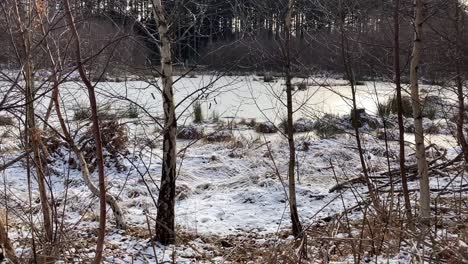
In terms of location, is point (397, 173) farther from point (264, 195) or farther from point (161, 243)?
point (161, 243)

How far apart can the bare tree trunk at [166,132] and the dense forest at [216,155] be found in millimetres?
13

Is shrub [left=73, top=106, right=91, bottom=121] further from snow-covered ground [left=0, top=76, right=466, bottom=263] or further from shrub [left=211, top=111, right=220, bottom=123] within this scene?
shrub [left=211, top=111, right=220, bottom=123]

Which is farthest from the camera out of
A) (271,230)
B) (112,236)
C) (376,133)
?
(376,133)

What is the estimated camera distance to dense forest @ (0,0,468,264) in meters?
3.04

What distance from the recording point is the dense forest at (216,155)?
304 centimetres

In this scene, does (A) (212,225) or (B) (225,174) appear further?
(B) (225,174)

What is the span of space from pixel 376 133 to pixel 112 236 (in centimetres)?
787

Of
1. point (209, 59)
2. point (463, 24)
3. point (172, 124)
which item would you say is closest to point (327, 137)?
point (463, 24)

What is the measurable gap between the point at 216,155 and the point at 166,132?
452 centimetres

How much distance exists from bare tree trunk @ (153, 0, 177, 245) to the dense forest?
0.01 meters

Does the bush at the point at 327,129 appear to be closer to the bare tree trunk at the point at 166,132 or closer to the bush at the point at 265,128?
the bush at the point at 265,128

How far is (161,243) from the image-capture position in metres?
4.59

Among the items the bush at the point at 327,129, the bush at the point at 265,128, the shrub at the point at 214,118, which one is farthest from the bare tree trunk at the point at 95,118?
the shrub at the point at 214,118

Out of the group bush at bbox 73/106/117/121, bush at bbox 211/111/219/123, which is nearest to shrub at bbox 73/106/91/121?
bush at bbox 73/106/117/121
